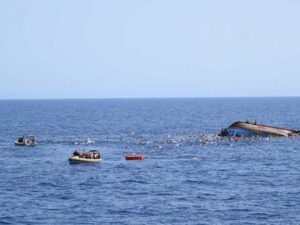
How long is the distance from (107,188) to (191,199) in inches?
480

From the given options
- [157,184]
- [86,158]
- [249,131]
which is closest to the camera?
[157,184]

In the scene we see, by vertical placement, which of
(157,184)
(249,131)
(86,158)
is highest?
(249,131)

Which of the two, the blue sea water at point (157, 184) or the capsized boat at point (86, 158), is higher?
the capsized boat at point (86, 158)

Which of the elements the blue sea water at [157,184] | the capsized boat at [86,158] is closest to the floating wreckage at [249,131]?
the blue sea water at [157,184]

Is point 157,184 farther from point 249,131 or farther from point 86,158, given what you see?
point 249,131

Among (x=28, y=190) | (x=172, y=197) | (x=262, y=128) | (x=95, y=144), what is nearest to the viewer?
(x=172, y=197)

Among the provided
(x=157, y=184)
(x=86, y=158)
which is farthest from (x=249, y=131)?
(x=157, y=184)

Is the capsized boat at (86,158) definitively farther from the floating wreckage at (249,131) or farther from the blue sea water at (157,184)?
the floating wreckage at (249,131)

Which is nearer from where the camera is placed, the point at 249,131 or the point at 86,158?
the point at 86,158

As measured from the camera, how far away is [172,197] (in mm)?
69750

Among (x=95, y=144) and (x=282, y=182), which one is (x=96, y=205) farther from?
(x=95, y=144)

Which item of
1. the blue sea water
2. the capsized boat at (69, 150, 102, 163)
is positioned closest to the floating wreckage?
the blue sea water

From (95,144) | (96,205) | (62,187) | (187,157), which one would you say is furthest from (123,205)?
(95,144)

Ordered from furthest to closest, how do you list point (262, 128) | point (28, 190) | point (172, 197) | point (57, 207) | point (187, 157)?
point (262, 128) < point (187, 157) < point (28, 190) < point (172, 197) < point (57, 207)
